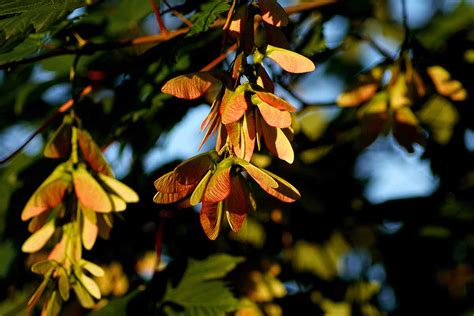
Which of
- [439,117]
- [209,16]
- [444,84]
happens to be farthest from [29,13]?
[439,117]

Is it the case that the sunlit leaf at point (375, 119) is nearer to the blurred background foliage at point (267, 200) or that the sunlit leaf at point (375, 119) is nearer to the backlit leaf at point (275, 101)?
the blurred background foliage at point (267, 200)

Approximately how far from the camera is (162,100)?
3.61 ft

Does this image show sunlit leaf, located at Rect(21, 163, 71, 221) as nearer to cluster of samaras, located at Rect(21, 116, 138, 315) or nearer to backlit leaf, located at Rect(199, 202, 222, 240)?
cluster of samaras, located at Rect(21, 116, 138, 315)

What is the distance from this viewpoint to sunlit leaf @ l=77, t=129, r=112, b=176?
3.19ft

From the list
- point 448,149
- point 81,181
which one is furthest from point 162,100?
point 448,149

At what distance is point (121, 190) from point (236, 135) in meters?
0.25

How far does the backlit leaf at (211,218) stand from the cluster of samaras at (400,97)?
0.50m

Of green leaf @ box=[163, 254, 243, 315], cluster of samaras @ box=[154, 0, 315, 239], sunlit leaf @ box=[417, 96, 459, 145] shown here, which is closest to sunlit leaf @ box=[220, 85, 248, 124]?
cluster of samaras @ box=[154, 0, 315, 239]

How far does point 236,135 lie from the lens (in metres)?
0.74

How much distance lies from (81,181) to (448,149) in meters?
0.88

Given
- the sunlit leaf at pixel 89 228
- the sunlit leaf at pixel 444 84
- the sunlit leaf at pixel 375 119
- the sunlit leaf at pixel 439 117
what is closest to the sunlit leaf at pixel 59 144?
the sunlit leaf at pixel 89 228

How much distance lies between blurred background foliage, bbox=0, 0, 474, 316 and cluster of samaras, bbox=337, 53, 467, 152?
0.03m

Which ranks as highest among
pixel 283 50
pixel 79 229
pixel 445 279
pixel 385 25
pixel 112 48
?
pixel 283 50

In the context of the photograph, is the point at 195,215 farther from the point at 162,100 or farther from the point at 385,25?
the point at 385,25
